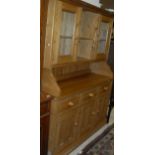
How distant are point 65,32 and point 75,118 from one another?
998 mm

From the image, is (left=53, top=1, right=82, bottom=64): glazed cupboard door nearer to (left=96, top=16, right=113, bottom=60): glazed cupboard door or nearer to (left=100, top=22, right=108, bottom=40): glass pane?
(left=96, top=16, right=113, bottom=60): glazed cupboard door

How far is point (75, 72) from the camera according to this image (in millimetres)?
2744

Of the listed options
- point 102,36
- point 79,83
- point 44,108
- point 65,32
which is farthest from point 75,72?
point 44,108

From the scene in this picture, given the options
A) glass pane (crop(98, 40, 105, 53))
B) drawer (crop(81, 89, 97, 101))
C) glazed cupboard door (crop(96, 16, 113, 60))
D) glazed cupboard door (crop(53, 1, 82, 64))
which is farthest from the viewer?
glass pane (crop(98, 40, 105, 53))

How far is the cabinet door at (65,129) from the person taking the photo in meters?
2.00

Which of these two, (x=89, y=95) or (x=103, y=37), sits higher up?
(x=103, y=37)

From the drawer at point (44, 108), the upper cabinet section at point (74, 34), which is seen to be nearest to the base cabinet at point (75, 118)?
the drawer at point (44, 108)

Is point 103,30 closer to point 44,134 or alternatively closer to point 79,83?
point 79,83

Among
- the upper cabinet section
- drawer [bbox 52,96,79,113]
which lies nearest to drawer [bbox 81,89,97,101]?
drawer [bbox 52,96,79,113]

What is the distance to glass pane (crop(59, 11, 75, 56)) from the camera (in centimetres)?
195
